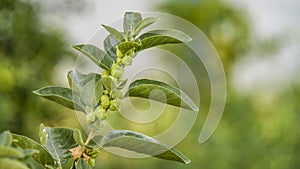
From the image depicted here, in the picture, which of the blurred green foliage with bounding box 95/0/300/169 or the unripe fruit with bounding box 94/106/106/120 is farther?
the blurred green foliage with bounding box 95/0/300/169

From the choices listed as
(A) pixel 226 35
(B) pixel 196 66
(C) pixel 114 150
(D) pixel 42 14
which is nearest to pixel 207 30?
(A) pixel 226 35

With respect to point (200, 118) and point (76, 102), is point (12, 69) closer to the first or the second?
point (200, 118)

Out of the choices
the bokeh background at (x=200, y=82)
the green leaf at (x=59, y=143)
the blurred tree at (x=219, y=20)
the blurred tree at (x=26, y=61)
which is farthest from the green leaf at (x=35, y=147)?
the blurred tree at (x=219, y=20)

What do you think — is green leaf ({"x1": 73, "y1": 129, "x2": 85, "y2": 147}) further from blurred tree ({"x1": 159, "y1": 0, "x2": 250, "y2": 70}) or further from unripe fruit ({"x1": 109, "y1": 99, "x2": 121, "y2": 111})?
blurred tree ({"x1": 159, "y1": 0, "x2": 250, "y2": 70})

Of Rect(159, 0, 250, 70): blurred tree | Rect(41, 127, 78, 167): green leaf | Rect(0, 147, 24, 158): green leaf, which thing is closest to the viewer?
Rect(0, 147, 24, 158): green leaf

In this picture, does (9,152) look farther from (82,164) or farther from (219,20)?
(219,20)

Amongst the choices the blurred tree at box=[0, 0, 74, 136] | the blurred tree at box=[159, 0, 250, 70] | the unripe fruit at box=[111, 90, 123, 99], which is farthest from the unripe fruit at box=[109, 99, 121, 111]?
the blurred tree at box=[159, 0, 250, 70]
